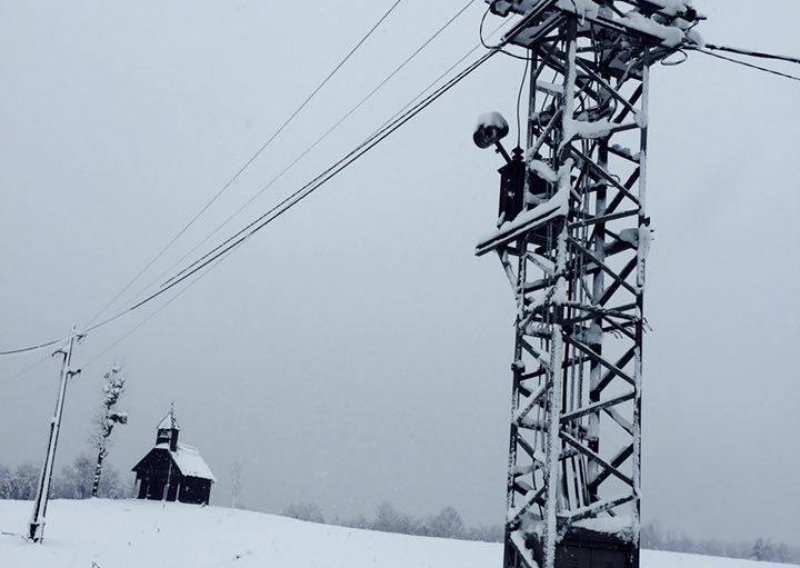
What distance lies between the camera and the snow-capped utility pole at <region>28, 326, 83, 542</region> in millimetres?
24095

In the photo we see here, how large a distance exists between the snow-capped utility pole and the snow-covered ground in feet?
2.22

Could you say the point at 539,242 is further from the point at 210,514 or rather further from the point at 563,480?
the point at 210,514

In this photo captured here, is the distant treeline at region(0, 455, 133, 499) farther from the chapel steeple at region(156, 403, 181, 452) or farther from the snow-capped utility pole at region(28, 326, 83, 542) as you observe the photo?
the snow-capped utility pole at region(28, 326, 83, 542)

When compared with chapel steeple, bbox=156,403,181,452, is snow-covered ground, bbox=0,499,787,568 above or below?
below

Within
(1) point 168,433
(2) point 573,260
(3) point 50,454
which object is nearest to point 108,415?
(1) point 168,433

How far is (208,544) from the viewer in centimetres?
3041

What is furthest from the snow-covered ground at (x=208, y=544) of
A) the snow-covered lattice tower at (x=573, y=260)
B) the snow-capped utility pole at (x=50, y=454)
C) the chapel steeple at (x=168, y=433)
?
the snow-covered lattice tower at (x=573, y=260)

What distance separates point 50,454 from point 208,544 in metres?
8.22

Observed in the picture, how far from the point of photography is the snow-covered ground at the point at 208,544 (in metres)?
23.7

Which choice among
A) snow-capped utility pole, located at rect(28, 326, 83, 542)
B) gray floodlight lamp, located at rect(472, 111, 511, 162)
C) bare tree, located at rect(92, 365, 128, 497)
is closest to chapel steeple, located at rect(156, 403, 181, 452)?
bare tree, located at rect(92, 365, 128, 497)

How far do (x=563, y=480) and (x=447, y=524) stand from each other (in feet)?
387

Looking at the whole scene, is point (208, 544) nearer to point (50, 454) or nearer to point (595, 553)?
point (50, 454)

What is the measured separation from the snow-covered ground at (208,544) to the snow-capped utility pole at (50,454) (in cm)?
68

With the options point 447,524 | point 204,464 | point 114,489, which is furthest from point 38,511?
point 447,524
